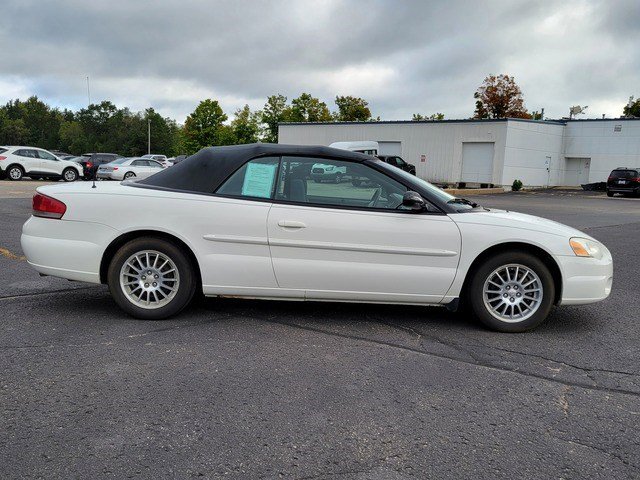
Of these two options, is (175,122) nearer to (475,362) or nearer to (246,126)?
(246,126)

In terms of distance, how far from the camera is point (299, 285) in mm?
4516

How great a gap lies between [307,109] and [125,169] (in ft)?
167

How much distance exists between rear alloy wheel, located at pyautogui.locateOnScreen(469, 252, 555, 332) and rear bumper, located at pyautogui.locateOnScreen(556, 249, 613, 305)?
125 millimetres

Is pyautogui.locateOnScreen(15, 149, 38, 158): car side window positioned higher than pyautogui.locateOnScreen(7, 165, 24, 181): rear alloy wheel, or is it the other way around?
pyautogui.locateOnScreen(15, 149, 38, 158): car side window

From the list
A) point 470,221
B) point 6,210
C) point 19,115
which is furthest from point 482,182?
point 19,115

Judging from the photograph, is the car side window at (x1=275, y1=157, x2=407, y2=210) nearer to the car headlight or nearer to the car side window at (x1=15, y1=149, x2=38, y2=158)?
the car headlight

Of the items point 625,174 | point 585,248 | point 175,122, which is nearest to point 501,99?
point 625,174

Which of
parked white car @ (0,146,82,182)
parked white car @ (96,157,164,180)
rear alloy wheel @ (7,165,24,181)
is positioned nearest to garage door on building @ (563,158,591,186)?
parked white car @ (96,157,164,180)

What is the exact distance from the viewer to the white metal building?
115 feet

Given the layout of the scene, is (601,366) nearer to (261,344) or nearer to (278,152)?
(261,344)

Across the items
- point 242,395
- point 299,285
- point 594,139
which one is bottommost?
point 242,395

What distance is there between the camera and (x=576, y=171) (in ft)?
130

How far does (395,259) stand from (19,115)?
148177 millimetres

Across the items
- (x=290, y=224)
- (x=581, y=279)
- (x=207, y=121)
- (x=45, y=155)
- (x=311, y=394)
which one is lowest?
(x=311, y=394)
